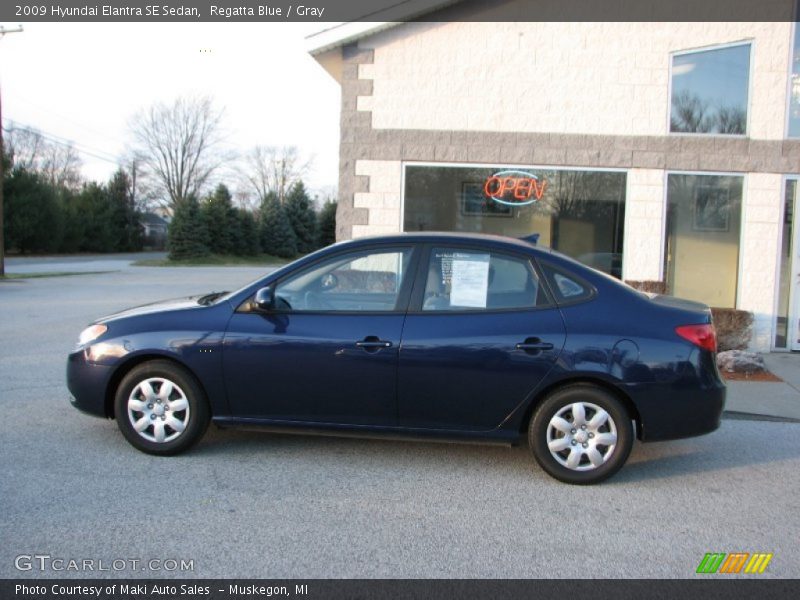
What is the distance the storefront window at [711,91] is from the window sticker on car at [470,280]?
20.9 feet

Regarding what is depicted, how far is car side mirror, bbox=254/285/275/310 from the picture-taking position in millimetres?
4648

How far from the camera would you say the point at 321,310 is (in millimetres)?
4742

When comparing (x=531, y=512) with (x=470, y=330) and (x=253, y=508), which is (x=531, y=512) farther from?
(x=253, y=508)

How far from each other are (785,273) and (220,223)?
41.6m

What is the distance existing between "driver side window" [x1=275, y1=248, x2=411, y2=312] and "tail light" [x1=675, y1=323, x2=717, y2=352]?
1924 millimetres

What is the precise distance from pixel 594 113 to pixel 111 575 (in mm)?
8660

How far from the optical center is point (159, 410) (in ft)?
15.7

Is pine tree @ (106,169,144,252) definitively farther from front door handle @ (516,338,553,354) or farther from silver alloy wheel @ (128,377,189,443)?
front door handle @ (516,338,553,354)

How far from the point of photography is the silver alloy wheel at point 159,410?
4.77 m

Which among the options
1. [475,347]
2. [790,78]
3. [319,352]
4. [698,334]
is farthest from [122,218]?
[698,334]
